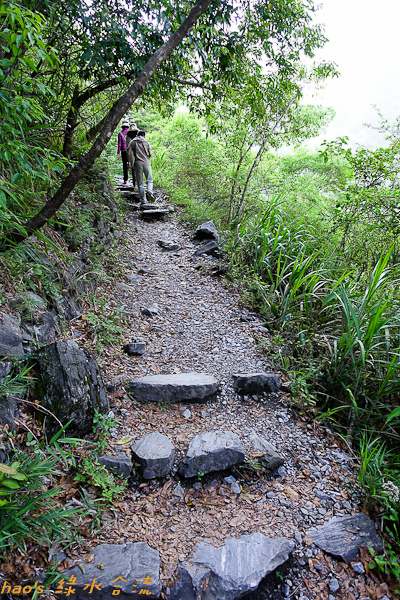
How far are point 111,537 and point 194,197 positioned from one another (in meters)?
8.18

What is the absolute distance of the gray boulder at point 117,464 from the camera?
203cm

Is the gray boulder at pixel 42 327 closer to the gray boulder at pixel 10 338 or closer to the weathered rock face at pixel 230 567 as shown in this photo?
the gray boulder at pixel 10 338

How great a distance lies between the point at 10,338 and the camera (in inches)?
78.5

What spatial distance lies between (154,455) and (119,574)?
0.69 meters

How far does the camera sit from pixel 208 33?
11.1ft

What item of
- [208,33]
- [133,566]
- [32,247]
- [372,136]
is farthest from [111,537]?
[372,136]

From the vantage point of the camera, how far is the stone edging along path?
63.7 inches

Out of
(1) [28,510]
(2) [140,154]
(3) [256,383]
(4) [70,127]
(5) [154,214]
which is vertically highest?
(2) [140,154]

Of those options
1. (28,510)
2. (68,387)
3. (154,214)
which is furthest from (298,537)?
(154,214)

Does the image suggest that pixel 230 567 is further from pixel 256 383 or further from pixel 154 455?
pixel 256 383

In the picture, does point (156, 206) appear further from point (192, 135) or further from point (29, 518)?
point (29, 518)

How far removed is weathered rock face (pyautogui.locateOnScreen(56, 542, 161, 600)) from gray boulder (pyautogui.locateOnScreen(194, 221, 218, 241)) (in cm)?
558

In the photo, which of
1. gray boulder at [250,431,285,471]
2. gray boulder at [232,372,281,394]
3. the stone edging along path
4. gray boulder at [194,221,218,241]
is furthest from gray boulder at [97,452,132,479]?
gray boulder at [194,221,218,241]

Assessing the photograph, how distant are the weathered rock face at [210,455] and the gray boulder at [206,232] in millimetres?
4804
